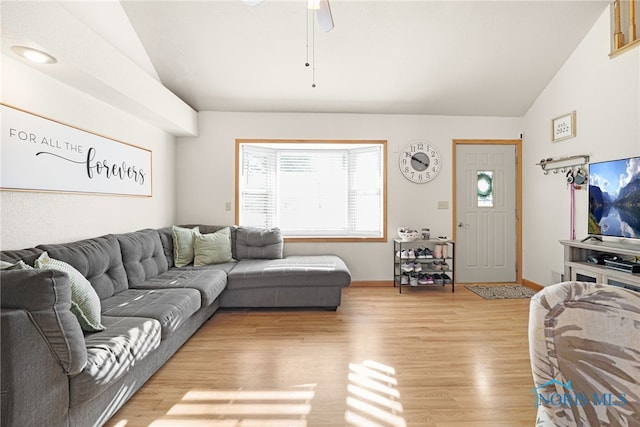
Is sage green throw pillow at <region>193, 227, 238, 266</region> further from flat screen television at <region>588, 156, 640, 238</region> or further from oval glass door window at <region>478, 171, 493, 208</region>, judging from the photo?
flat screen television at <region>588, 156, 640, 238</region>

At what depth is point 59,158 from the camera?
2.38 metres

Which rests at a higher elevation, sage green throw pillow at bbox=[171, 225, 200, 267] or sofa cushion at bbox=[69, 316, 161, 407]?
sage green throw pillow at bbox=[171, 225, 200, 267]

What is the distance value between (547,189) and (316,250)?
128 inches

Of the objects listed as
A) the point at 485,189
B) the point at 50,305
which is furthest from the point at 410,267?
the point at 50,305

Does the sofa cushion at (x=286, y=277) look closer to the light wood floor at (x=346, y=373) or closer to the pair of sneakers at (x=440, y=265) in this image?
the light wood floor at (x=346, y=373)

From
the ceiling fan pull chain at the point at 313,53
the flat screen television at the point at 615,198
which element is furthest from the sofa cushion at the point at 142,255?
the flat screen television at the point at 615,198

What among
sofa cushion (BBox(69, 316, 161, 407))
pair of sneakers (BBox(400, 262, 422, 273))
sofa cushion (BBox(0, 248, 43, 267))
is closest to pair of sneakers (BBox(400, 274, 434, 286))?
pair of sneakers (BBox(400, 262, 422, 273))

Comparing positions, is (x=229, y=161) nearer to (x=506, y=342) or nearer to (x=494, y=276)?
(x=506, y=342)

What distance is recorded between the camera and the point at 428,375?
2143 mm

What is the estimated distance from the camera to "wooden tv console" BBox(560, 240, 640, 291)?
2.62 m

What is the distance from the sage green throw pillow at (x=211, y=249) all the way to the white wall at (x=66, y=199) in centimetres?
66

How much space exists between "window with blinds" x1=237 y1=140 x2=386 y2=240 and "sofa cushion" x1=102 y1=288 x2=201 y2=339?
83.7 inches

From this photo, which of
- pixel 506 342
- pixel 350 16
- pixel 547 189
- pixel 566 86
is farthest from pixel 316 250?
pixel 566 86

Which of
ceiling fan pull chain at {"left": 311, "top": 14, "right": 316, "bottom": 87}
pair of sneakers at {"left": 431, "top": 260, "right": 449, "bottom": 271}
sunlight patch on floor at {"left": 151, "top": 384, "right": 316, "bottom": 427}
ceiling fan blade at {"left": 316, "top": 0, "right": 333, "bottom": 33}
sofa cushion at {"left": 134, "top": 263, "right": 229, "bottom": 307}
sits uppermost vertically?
ceiling fan pull chain at {"left": 311, "top": 14, "right": 316, "bottom": 87}
